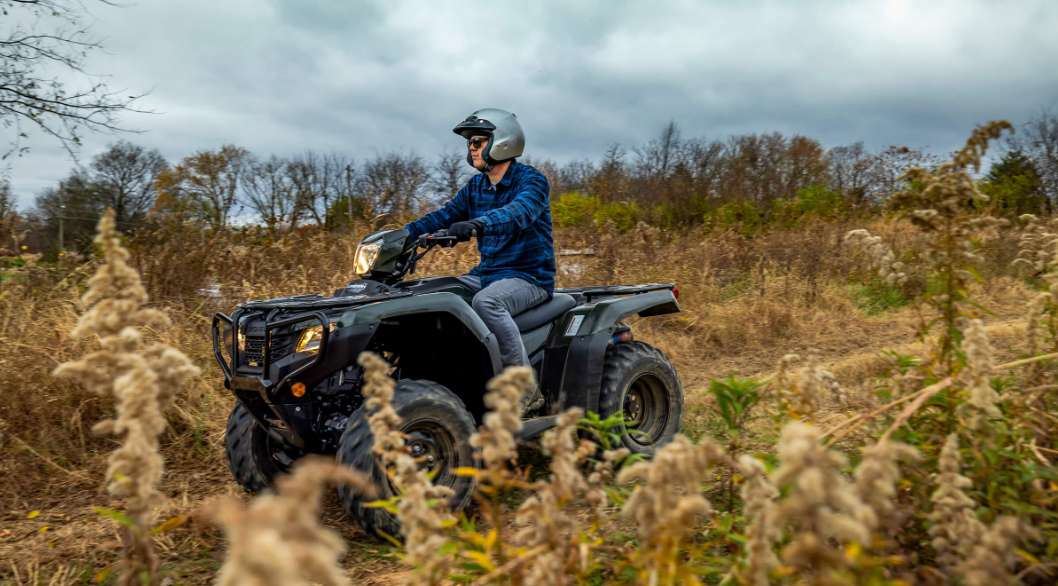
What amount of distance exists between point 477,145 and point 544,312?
1.07 meters

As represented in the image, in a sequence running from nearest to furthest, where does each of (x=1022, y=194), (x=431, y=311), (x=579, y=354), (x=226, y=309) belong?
(x=431, y=311), (x=579, y=354), (x=226, y=309), (x=1022, y=194)

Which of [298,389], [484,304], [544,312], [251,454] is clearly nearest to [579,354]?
[544,312]

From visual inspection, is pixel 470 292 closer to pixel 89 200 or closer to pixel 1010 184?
pixel 89 200

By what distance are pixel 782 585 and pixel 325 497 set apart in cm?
272

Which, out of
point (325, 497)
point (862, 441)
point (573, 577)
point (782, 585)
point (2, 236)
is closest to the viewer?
point (782, 585)

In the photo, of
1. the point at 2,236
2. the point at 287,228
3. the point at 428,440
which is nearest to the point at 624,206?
the point at 287,228

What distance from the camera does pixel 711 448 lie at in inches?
64.6

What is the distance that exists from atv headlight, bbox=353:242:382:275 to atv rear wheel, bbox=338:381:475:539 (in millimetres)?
738

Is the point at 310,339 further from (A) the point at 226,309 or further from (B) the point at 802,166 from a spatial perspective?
(B) the point at 802,166

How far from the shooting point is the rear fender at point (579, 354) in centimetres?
406

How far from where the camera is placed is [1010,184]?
1673cm

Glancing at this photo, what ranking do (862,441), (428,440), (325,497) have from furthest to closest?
(325,497) < (428,440) < (862,441)

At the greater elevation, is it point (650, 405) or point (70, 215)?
point (70, 215)

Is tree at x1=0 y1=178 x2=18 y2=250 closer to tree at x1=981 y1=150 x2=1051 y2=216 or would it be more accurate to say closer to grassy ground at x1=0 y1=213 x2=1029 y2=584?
grassy ground at x1=0 y1=213 x2=1029 y2=584
